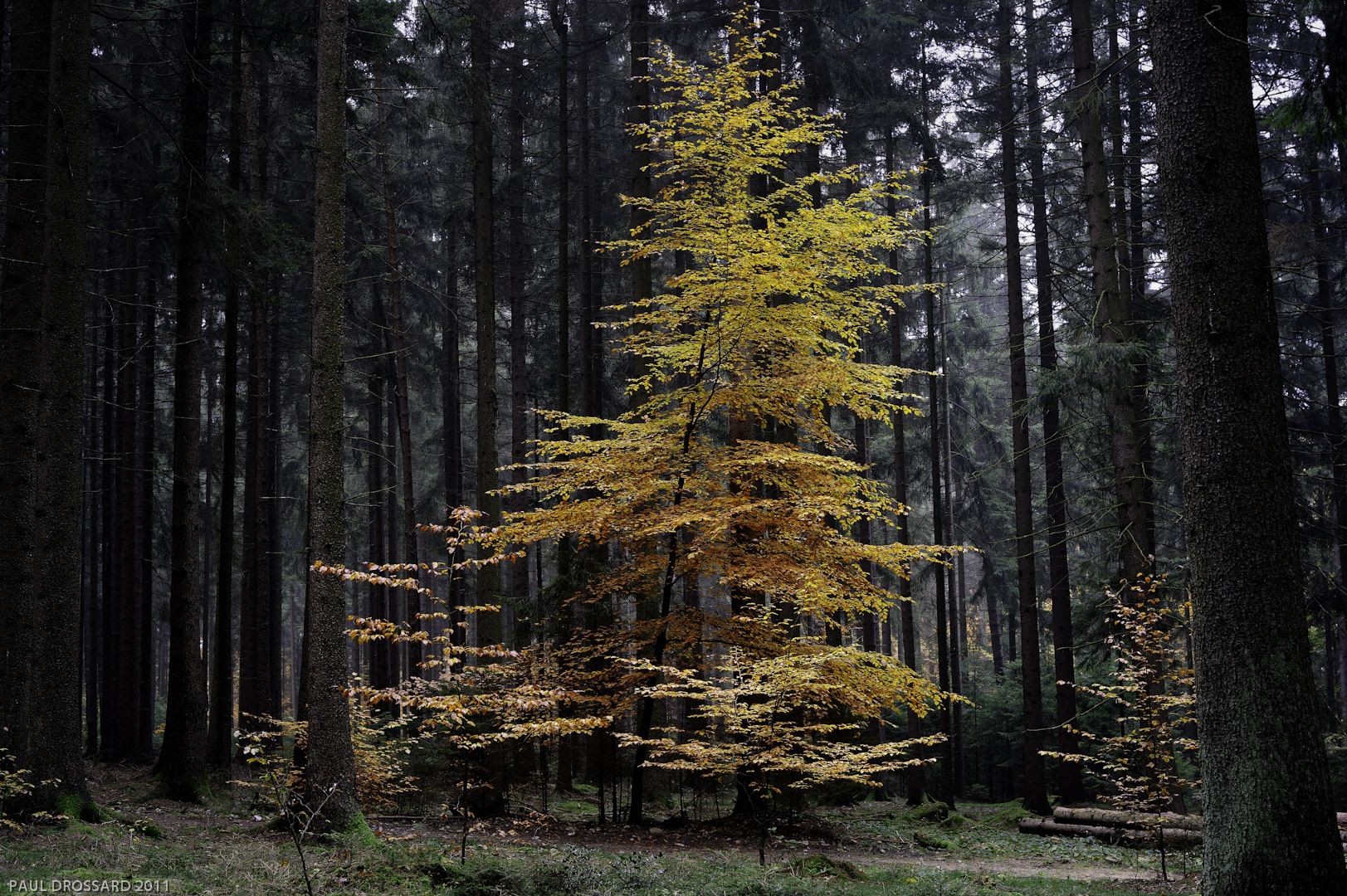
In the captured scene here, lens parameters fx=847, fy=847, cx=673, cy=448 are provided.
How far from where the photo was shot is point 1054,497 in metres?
19.6

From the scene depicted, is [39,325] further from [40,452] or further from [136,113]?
[136,113]

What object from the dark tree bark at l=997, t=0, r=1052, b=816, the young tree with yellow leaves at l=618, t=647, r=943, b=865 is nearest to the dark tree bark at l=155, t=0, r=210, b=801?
the young tree with yellow leaves at l=618, t=647, r=943, b=865

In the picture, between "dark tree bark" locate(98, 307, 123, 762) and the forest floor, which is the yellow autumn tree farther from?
"dark tree bark" locate(98, 307, 123, 762)

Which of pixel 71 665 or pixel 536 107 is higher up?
pixel 536 107

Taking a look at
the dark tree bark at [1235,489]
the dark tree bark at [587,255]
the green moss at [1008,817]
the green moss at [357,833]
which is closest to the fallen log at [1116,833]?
the green moss at [1008,817]

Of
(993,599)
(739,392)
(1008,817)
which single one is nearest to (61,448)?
(739,392)

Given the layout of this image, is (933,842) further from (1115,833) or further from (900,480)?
(900,480)

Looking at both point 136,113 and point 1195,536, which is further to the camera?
point 136,113

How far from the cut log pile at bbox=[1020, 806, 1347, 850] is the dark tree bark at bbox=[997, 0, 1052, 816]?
187 cm

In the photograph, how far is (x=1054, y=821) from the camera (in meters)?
14.5

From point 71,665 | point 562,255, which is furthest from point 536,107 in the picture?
point 71,665

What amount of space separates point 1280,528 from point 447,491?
21.5m

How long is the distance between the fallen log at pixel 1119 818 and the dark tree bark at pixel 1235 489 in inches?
288

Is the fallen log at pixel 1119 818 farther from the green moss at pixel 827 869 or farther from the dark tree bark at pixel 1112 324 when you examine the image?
the green moss at pixel 827 869
